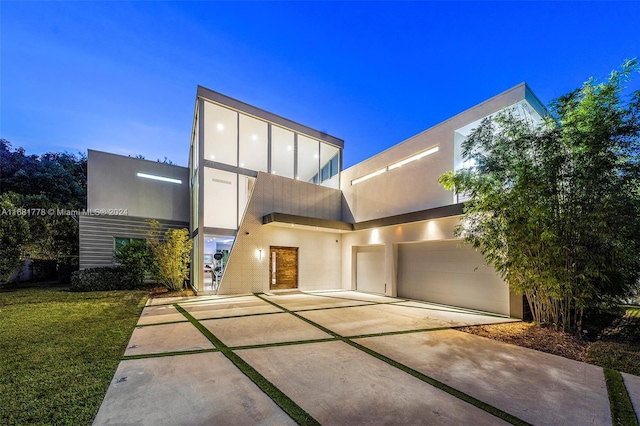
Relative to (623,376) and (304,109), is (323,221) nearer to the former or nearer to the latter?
(623,376)

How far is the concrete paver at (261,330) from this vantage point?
15.8 ft

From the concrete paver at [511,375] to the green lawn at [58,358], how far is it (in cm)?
365

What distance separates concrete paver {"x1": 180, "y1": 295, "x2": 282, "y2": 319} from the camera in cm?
692

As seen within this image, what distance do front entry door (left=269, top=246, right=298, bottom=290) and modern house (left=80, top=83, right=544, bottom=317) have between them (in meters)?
0.04

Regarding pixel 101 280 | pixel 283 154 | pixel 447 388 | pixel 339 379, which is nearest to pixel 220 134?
pixel 283 154

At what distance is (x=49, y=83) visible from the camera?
34.2 meters

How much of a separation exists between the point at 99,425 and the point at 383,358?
322 centimetres

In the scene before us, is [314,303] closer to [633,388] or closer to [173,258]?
[173,258]

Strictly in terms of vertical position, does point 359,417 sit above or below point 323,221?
below

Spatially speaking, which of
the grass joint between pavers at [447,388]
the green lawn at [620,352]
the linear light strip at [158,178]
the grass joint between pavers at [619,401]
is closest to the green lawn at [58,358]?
the grass joint between pavers at [447,388]

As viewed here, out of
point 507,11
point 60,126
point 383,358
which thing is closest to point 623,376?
point 383,358

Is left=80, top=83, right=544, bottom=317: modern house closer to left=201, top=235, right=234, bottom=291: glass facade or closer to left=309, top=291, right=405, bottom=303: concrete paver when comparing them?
left=201, top=235, right=234, bottom=291: glass facade

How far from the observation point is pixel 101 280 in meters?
11.1

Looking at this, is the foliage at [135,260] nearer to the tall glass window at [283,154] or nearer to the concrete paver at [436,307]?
the tall glass window at [283,154]
